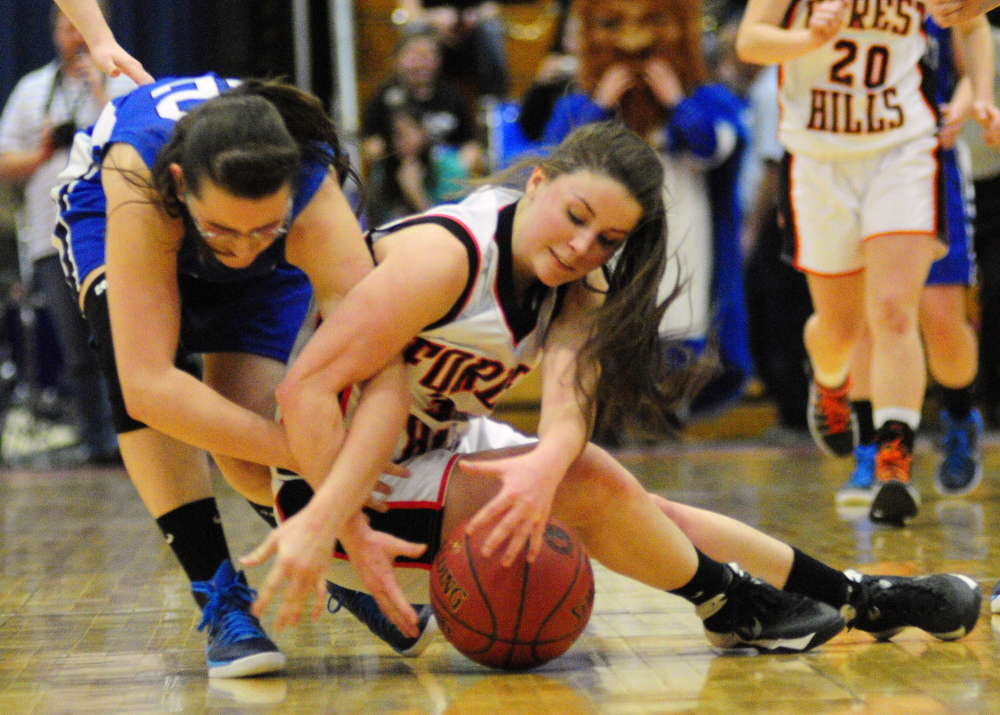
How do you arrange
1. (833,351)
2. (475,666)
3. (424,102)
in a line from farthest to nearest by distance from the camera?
(424,102) → (833,351) → (475,666)

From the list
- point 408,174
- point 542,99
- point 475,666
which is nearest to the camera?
point 475,666

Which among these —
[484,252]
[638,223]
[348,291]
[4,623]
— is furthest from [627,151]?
[4,623]

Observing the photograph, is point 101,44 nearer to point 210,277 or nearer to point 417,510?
point 210,277

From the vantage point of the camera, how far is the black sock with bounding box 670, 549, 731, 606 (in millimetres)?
2039

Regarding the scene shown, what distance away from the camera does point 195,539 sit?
225cm

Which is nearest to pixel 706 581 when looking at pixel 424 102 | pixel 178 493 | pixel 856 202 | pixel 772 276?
pixel 178 493

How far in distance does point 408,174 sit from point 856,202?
295 cm

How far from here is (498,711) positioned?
175 cm

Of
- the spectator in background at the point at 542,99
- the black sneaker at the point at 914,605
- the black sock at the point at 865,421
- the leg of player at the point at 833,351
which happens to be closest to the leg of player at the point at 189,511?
the black sneaker at the point at 914,605

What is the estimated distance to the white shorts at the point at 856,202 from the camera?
331 centimetres

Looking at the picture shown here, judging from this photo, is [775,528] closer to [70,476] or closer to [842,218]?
[842,218]

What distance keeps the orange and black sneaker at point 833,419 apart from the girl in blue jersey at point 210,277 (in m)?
2.24

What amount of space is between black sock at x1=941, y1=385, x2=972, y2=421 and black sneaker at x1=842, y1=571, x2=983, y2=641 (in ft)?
6.07

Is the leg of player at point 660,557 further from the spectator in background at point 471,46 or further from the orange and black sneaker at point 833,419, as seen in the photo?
the spectator in background at point 471,46
